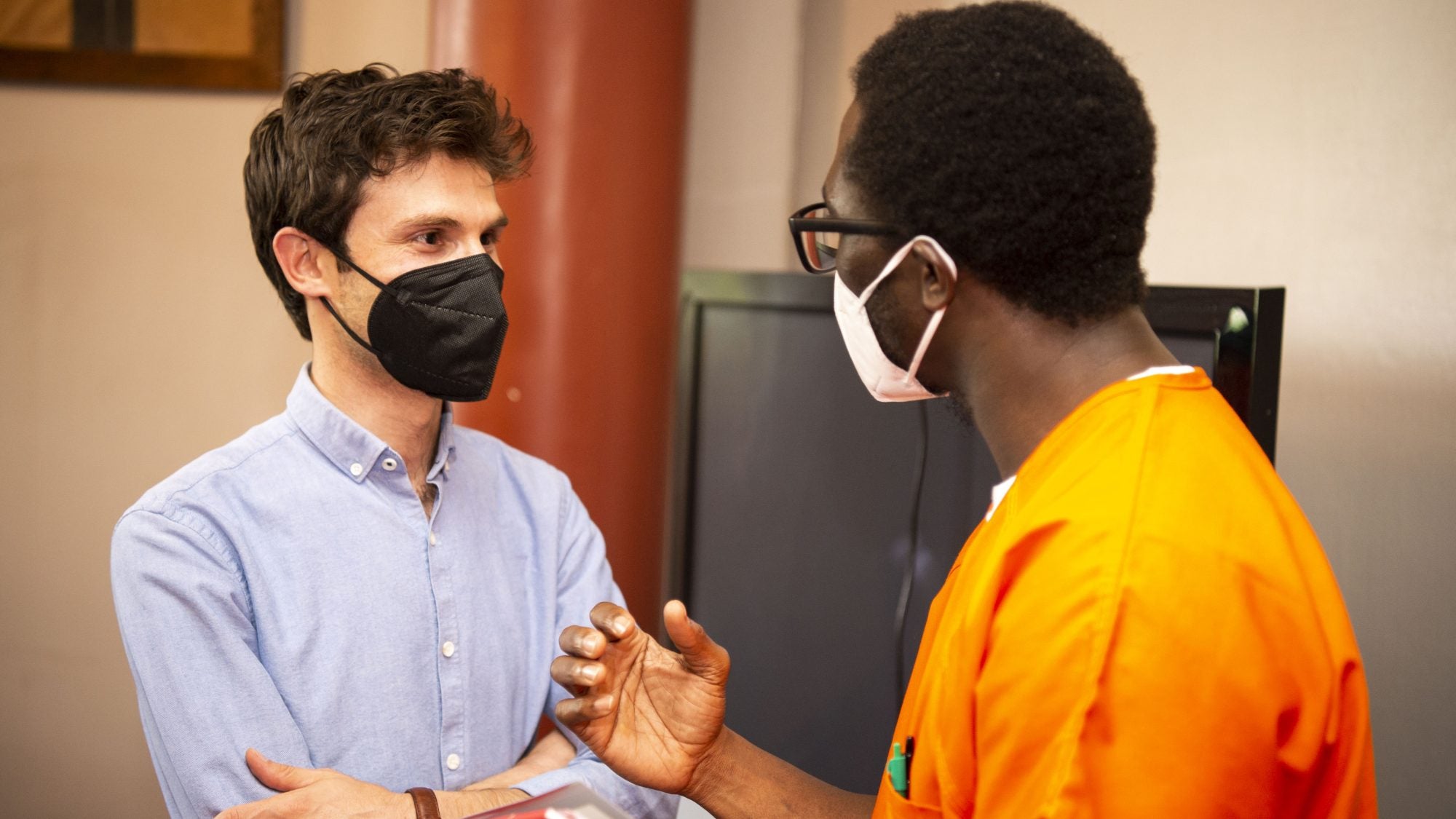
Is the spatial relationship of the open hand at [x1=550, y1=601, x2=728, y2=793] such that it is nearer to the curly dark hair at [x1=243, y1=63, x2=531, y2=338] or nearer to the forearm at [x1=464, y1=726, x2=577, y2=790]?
the forearm at [x1=464, y1=726, x2=577, y2=790]

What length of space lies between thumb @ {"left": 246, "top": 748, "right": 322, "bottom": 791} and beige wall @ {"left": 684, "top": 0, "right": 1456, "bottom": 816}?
171 cm

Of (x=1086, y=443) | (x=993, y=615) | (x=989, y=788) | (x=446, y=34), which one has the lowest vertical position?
(x=989, y=788)

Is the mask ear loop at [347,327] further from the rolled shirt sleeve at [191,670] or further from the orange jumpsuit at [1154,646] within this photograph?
the orange jumpsuit at [1154,646]

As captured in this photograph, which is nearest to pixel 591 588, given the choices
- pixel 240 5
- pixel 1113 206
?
pixel 1113 206

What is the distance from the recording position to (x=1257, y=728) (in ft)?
2.61

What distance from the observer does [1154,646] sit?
2.59 feet

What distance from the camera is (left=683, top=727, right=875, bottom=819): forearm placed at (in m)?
1.26

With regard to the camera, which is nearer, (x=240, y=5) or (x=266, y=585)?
(x=266, y=585)

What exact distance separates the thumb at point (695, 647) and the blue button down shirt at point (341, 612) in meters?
0.26

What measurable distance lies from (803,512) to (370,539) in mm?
948

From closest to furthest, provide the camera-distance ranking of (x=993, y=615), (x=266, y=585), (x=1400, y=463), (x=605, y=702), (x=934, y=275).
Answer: (x=993, y=615)
(x=934, y=275)
(x=605, y=702)
(x=266, y=585)
(x=1400, y=463)

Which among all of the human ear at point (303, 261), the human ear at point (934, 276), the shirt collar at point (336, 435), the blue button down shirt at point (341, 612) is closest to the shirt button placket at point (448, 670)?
the blue button down shirt at point (341, 612)

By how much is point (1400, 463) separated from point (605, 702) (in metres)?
1.51

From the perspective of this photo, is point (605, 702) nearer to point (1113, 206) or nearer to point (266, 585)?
point (266, 585)
